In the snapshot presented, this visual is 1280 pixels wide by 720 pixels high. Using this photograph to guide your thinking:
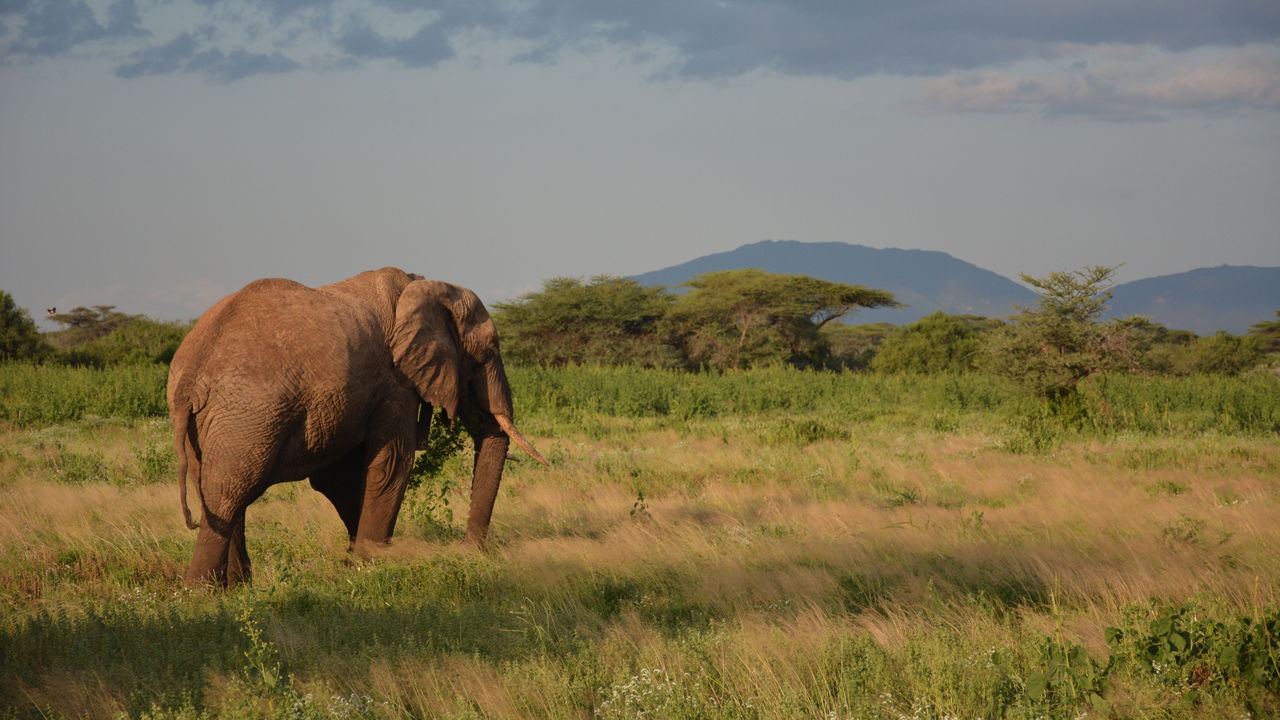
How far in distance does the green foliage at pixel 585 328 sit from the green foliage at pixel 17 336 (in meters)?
22.5

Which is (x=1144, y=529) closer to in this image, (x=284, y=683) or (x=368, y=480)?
(x=368, y=480)

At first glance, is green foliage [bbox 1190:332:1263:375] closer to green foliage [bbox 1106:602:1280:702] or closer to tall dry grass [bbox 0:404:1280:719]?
tall dry grass [bbox 0:404:1280:719]

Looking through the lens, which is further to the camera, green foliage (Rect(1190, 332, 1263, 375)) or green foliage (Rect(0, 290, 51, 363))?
green foliage (Rect(1190, 332, 1263, 375))

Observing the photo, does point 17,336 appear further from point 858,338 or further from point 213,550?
point 858,338

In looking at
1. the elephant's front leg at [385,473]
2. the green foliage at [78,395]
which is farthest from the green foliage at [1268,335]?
the elephant's front leg at [385,473]

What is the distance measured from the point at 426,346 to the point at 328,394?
1058 millimetres

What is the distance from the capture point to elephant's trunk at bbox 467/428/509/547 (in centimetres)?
841

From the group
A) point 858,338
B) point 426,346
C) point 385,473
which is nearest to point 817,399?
point 426,346

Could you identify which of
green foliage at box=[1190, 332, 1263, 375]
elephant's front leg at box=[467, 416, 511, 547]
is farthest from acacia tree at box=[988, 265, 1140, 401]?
green foliage at box=[1190, 332, 1263, 375]

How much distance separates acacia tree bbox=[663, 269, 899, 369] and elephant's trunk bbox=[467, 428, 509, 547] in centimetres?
4044

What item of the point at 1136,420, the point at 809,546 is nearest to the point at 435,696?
the point at 809,546

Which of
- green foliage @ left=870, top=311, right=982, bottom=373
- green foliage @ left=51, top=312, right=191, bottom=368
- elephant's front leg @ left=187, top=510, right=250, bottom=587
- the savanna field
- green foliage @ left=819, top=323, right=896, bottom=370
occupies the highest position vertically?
green foliage @ left=51, top=312, right=191, bottom=368

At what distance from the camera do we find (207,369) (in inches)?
257

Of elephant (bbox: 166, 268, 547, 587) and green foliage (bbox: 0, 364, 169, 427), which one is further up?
elephant (bbox: 166, 268, 547, 587)
